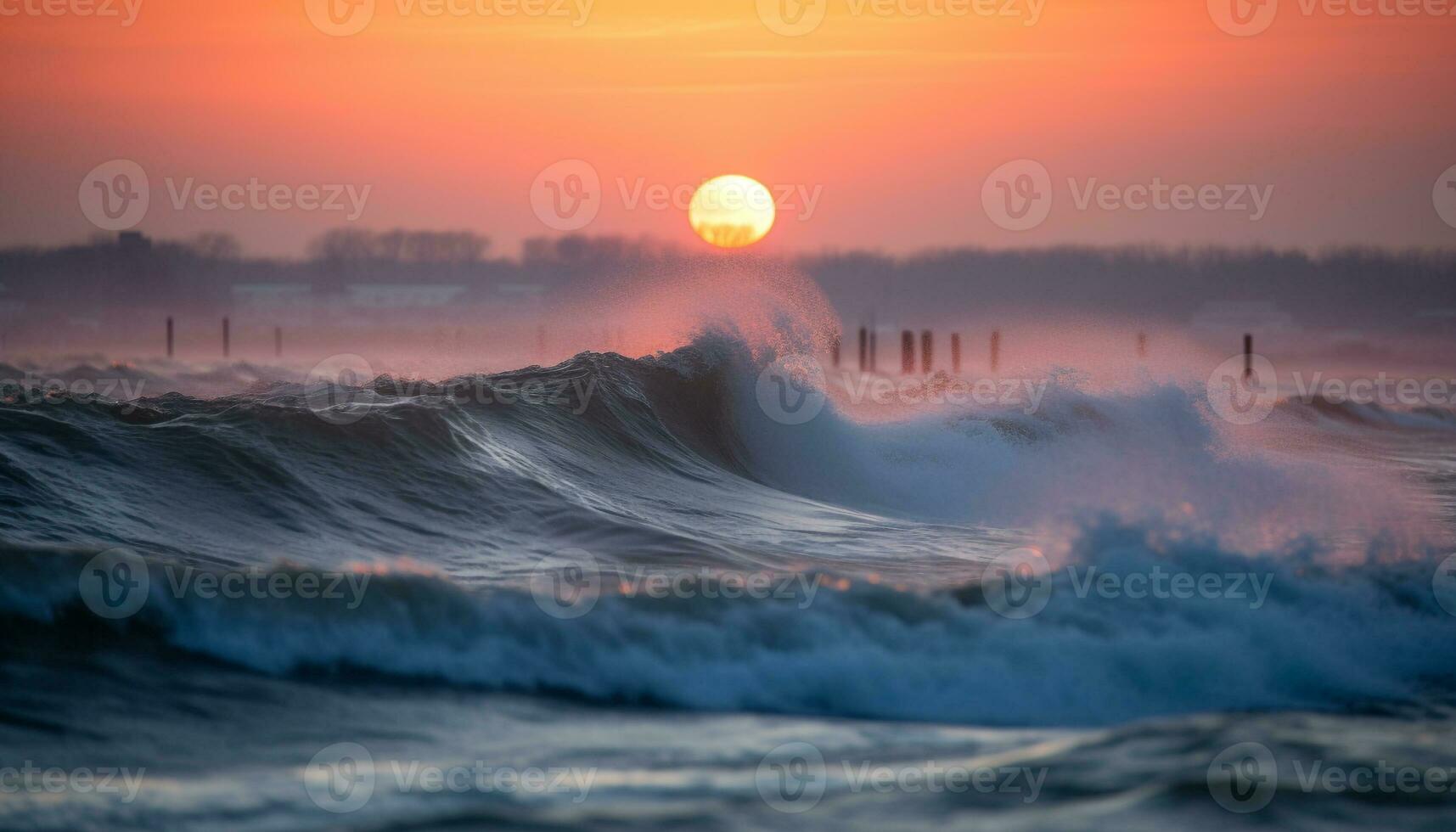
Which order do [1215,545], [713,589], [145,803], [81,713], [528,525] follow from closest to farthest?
[145,803] < [81,713] < [713,589] < [1215,545] < [528,525]

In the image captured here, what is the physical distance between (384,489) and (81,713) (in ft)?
17.5

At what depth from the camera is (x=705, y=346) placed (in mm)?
18844

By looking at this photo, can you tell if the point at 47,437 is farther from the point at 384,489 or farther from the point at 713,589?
the point at 713,589

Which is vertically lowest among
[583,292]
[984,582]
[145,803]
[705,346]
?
[145,803]

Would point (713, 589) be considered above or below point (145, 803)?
above

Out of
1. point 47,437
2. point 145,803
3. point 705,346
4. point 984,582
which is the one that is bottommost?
point 145,803

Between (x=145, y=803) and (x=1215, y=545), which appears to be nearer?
(x=145, y=803)

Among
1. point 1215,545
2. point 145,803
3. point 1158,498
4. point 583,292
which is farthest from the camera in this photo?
point 583,292

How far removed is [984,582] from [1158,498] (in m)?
2.91

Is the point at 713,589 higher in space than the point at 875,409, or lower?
lower

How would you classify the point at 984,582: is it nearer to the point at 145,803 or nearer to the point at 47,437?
the point at 145,803

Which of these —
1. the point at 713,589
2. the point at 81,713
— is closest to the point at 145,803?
the point at 81,713

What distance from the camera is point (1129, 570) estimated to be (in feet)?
25.7

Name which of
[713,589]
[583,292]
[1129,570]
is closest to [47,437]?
[713,589]
